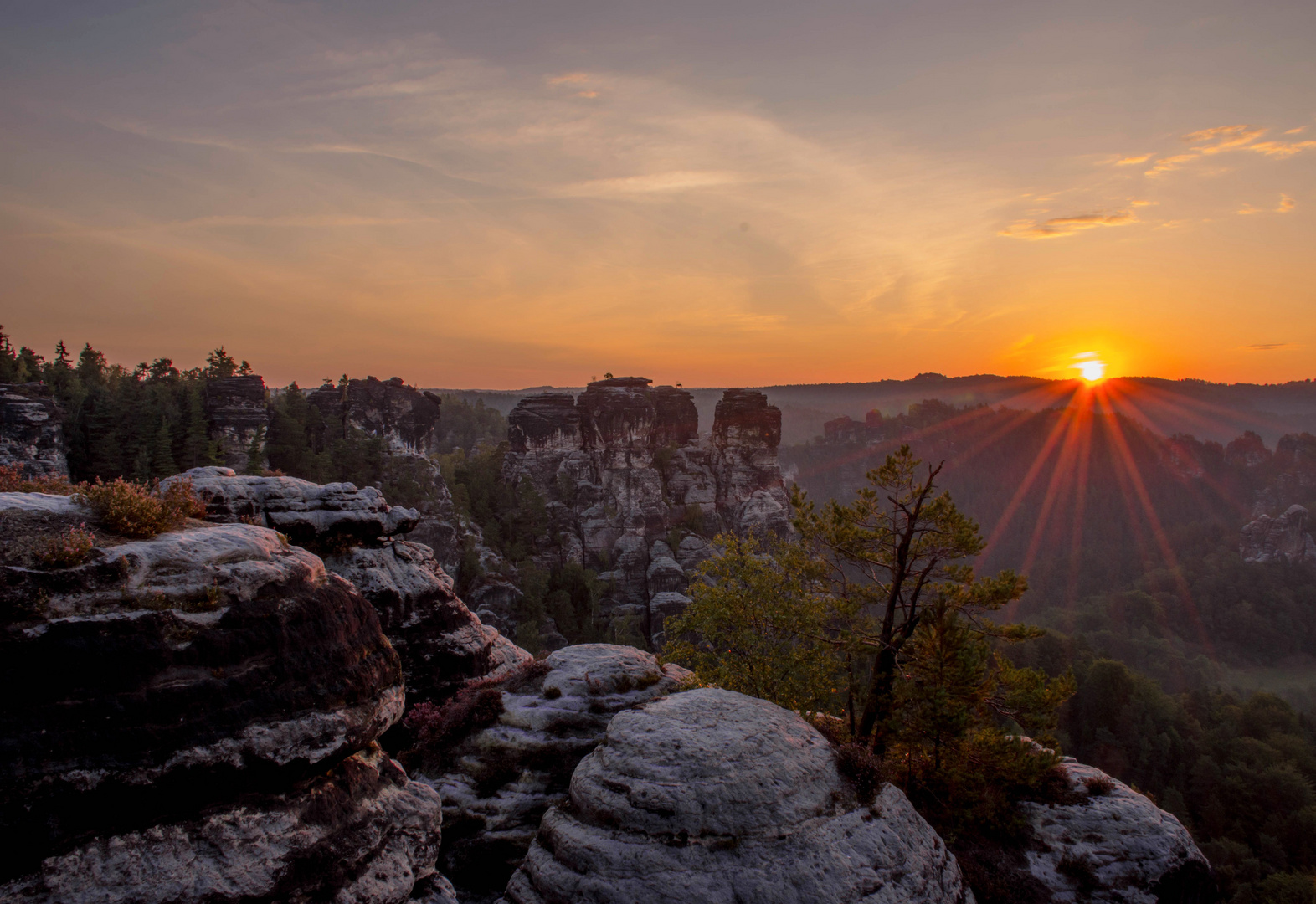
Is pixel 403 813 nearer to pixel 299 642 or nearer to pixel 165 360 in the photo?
pixel 299 642

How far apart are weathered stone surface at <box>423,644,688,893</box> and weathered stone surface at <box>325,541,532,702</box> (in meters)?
3.59

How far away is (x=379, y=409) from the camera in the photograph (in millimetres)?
83625

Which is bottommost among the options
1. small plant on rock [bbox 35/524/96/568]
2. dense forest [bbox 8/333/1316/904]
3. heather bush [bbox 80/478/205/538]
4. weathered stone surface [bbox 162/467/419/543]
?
dense forest [bbox 8/333/1316/904]

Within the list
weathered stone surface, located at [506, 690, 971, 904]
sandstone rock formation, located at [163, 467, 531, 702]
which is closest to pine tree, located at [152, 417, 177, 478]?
sandstone rock formation, located at [163, 467, 531, 702]

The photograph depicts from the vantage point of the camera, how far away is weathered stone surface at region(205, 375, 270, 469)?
63438 millimetres

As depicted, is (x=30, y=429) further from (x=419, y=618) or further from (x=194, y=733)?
(x=194, y=733)

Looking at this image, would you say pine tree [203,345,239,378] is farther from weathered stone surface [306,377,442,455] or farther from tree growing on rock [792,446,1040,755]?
tree growing on rock [792,446,1040,755]

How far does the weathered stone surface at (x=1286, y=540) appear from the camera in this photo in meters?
142

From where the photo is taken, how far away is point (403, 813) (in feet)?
42.3

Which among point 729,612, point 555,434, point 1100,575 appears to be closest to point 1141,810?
point 729,612

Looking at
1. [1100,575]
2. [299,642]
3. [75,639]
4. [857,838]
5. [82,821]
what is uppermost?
[75,639]

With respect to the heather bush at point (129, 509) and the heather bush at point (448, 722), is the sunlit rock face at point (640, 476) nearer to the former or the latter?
the heather bush at point (448, 722)

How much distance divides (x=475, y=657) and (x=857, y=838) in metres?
17.9

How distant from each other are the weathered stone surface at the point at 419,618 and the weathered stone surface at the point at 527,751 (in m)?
3.59
